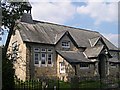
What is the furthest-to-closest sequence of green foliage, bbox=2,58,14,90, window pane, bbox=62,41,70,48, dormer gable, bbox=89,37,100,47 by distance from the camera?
dormer gable, bbox=89,37,100,47, window pane, bbox=62,41,70,48, green foliage, bbox=2,58,14,90

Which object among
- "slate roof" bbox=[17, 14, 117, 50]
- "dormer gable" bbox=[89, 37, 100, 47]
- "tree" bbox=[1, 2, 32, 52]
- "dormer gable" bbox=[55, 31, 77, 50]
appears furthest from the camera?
"dormer gable" bbox=[89, 37, 100, 47]

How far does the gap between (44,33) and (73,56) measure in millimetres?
5206

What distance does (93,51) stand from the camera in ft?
124

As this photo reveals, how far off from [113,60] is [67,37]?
10.4 metres

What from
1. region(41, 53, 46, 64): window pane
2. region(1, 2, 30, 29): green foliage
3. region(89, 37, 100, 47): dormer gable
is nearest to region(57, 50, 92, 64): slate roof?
region(41, 53, 46, 64): window pane

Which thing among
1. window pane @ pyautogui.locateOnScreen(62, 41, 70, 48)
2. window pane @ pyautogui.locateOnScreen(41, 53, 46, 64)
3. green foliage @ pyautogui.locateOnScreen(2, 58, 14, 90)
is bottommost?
green foliage @ pyautogui.locateOnScreen(2, 58, 14, 90)

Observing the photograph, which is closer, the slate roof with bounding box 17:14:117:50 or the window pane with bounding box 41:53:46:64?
the slate roof with bounding box 17:14:117:50

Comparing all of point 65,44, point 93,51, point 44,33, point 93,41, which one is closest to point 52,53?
point 65,44

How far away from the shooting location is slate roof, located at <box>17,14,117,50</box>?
110ft

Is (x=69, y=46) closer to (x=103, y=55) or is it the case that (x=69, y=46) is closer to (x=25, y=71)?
(x=103, y=55)

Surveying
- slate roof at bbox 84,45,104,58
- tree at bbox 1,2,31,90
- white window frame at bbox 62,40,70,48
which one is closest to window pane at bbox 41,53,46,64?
white window frame at bbox 62,40,70,48

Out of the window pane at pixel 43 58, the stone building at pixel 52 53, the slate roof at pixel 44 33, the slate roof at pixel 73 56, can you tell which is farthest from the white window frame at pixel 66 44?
the window pane at pixel 43 58

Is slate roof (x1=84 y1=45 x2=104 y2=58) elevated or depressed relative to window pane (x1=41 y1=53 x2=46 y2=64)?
elevated

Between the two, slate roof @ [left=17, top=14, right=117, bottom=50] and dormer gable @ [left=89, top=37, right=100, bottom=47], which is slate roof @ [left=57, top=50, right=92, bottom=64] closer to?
slate roof @ [left=17, top=14, right=117, bottom=50]
